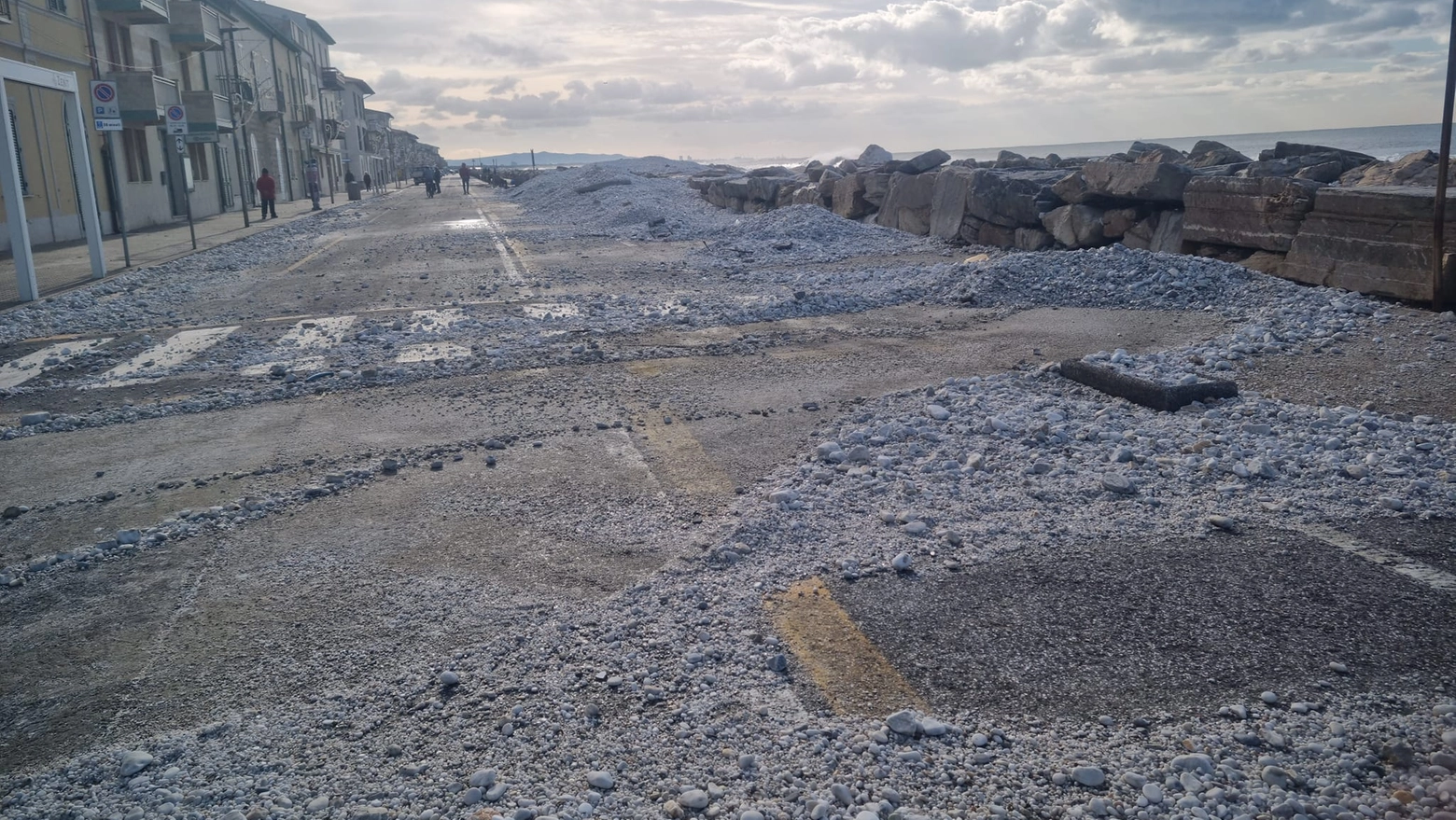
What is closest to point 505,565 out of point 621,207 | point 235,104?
point 621,207

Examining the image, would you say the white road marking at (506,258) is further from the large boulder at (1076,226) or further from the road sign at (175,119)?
the large boulder at (1076,226)

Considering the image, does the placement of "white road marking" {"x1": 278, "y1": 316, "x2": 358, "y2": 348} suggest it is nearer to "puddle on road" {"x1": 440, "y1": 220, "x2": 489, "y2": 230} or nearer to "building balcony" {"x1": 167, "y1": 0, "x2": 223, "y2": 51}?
"puddle on road" {"x1": 440, "y1": 220, "x2": 489, "y2": 230}

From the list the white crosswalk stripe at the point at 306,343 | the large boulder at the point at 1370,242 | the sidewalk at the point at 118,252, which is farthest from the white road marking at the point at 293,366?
the large boulder at the point at 1370,242

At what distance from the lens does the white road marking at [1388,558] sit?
4.07 metres

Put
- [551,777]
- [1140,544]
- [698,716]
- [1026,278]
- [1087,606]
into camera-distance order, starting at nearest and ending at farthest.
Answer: [551,777], [698,716], [1087,606], [1140,544], [1026,278]

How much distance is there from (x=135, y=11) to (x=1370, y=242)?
111 ft

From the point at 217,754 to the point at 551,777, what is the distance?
3.63ft

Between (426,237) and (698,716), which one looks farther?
(426,237)

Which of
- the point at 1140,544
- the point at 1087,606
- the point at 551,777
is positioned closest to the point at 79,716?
the point at 551,777

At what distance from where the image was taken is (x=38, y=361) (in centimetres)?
1017

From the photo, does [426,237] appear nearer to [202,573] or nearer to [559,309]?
[559,309]

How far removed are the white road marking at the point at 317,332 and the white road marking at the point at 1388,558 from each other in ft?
29.2

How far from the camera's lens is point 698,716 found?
11.0ft

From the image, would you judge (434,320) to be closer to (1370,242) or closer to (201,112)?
(1370,242)
